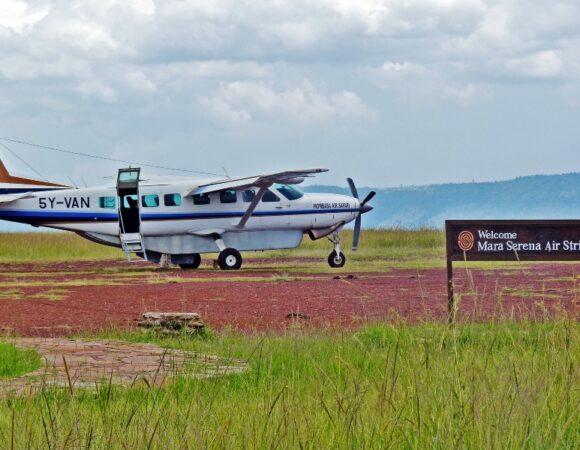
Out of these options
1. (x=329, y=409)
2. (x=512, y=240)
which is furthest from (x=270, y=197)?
(x=329, y=409)

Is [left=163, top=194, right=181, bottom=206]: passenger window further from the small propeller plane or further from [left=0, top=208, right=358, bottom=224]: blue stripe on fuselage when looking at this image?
[left=0, top=208, right=358, bottom=224]: blue stripe on fuselage

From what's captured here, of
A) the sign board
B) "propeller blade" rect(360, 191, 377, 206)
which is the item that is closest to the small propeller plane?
"propeller blade" rect(360, 191, 377, 206)

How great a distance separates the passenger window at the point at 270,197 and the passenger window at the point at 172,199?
232 centimetres

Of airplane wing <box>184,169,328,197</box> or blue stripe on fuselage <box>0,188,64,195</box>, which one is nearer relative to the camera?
airplane wing <box>184,169,328,197</box>

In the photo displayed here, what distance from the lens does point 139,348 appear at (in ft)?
Result: 36.9

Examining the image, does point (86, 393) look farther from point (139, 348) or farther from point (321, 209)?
point (321, 209)

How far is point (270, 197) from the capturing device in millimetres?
34156

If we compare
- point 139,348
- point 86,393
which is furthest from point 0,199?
point 86,393

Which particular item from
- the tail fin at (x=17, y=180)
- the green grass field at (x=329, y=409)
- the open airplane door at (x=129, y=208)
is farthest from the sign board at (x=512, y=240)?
the tail fin at (x=17, y=180)

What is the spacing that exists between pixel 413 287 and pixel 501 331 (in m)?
10.8

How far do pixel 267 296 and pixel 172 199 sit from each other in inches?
532

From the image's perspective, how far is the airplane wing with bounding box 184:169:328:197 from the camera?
33.5 metres

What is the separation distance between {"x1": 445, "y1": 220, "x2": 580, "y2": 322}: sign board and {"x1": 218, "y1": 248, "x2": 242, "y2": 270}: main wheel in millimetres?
18388

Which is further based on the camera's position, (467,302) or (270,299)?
(270,299)
